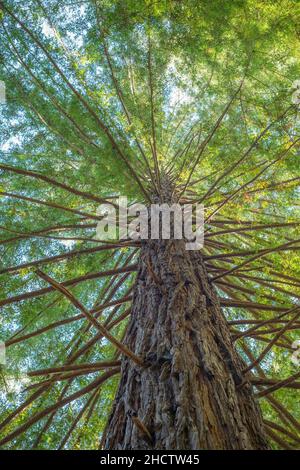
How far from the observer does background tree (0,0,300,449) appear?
2.49 metres

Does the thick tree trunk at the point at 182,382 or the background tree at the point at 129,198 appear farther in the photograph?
the background tree at the point at 129,198

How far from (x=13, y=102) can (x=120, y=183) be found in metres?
1.79

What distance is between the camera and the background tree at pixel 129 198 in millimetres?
2490

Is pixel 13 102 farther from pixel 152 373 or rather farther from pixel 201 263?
pixel 152 373

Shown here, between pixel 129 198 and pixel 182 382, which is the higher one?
pixel 129 198

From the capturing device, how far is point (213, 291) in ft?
8.95

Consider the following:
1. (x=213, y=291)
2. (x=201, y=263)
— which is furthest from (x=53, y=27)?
(x=213, y=291)

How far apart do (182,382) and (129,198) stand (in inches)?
95.9

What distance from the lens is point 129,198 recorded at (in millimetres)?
3809

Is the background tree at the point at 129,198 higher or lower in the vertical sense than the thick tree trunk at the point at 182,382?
higher

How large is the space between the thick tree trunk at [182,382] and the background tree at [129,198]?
2cm

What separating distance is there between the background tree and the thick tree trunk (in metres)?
0.02

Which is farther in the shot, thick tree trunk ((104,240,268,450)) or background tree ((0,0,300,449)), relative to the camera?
background tree ((0,0,300,449))

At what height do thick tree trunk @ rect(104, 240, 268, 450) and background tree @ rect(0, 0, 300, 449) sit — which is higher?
background tree @ rect(0, 0, 300, 449)
